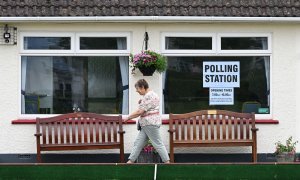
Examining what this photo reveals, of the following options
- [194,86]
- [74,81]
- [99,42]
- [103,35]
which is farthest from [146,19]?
[74,81]

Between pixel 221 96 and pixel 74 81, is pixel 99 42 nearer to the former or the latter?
pixel 74 81

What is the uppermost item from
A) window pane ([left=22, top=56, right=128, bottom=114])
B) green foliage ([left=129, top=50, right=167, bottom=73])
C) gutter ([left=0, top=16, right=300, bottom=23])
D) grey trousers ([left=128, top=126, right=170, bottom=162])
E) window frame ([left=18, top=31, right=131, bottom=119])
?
gutter ([left=0, top=16, right=300, bottom=23])

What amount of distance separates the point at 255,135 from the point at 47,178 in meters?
4.51

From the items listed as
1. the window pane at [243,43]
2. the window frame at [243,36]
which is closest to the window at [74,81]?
the window frame at [243,36]

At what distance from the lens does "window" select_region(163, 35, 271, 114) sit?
46.5 ft

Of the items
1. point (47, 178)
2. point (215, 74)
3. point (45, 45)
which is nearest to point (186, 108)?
point (215, 74)

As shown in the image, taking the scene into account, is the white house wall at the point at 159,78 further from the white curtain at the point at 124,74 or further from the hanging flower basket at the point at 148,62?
the hanging flower basket at the point at 148,62

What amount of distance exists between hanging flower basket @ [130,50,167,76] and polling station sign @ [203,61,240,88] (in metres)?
0.91

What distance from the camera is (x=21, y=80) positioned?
1409 cm

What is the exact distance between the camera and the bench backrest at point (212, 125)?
13.6 m

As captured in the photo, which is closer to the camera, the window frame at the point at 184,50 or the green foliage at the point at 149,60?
the green foliage at the point at 149,60

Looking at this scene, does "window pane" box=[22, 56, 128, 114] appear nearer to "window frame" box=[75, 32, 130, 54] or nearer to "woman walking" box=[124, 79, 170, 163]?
"window frame" box=[75, 32, 130, 54]

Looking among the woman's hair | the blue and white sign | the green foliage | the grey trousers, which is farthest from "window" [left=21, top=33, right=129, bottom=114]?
the blue and white sign

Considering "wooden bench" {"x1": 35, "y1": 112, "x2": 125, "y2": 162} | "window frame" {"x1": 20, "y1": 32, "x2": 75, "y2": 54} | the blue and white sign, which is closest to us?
"wooden bench" {"x1": 35, "y1": 112, "x2": 125, "y2": 162}
